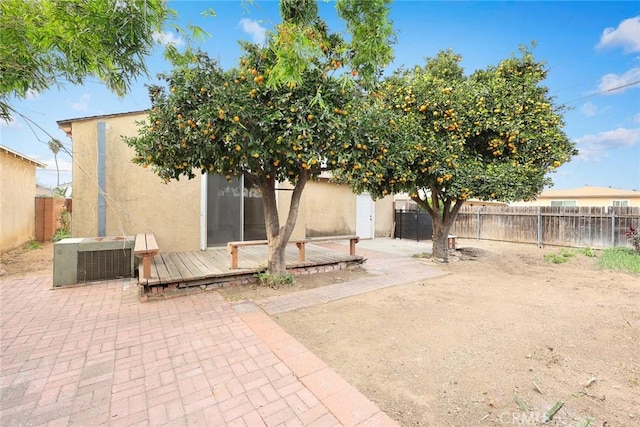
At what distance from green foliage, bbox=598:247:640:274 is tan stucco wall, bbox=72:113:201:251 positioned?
10.5 metres

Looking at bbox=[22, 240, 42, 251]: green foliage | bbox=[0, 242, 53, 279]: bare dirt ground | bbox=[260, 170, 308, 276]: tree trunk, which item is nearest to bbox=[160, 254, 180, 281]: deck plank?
bbox=[260, 170, 308, 276]: tree trunk

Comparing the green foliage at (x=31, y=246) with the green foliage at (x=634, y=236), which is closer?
the green foliage at (x=634, y=236)

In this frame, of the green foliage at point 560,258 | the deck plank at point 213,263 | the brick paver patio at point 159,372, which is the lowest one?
the brick paver patio at point 159,372

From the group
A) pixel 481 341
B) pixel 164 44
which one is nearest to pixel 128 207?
pixel 164 44

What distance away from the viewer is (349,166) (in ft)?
14.6

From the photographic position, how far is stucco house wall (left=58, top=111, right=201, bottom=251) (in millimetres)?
5926

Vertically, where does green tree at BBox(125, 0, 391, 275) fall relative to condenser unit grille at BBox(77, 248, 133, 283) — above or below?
above

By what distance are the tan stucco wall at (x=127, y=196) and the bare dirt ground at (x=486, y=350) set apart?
4465 millimetres

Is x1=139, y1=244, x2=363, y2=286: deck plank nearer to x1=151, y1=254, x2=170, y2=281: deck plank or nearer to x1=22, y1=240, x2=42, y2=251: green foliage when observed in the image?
x1=151, y1=254, x2=170, y2=281: deck plank

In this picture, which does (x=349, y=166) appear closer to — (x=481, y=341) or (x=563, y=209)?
(x=481, y=341)

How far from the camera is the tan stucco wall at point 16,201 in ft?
25.4

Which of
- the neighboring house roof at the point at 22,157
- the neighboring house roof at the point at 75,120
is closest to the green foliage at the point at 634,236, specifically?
the neighboring house roof at the point at 75,120

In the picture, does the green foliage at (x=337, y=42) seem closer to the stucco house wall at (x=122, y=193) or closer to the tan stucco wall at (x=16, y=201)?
the stucco house wall at (x=122, y=193)

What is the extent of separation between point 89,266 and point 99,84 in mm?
3404
